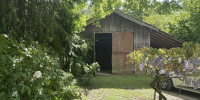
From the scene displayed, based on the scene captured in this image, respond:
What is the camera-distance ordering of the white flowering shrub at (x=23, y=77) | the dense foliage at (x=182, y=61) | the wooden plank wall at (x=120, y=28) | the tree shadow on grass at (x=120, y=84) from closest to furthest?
the white flowering shrub at (x=23, y=77) < the dense foliage at (x=182, y=61) < the tree shadow on grass at (x=120, y=84) < the wooden plank wall at (x=120, y=28)

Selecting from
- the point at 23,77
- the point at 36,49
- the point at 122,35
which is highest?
the point at 122,35

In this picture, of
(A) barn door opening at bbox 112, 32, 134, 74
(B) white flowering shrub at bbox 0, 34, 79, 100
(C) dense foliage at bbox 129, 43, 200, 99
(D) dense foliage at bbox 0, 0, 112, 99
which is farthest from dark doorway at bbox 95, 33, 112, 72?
(B) white flowering shrub at bbox 0, 34, 79, 100

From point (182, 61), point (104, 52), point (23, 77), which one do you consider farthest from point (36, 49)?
point (104, 52)

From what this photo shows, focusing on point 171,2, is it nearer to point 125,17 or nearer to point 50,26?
point 125,17

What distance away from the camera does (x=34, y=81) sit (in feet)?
5.41

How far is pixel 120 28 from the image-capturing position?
380 inches

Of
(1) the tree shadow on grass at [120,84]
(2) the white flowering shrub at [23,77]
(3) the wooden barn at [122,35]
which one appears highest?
(3) the wooden barn at [122,35]

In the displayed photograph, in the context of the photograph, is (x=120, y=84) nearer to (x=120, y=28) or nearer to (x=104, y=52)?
(x=120, y=28)

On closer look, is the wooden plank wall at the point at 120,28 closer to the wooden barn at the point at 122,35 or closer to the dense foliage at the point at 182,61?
the wooden barn at the point at 122,35

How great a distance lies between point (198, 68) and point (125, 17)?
6483 millimetres

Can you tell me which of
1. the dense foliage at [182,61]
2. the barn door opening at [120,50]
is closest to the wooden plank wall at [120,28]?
the barn door opening at [120,50]

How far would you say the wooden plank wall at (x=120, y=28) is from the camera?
9633mm

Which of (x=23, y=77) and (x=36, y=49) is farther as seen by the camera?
(x=36, y=49)

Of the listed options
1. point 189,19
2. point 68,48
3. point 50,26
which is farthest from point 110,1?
point 189,19
